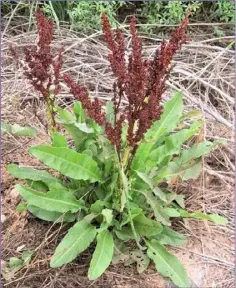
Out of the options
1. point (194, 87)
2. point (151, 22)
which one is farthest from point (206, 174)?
point (151, 22)

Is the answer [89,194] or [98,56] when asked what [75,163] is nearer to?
[89,194]

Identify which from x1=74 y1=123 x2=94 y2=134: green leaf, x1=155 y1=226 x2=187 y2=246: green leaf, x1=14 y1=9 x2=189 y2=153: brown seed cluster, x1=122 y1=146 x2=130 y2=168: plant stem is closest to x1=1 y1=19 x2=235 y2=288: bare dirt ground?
x1=155 y1=226 x2=187 y2=246: green leaf

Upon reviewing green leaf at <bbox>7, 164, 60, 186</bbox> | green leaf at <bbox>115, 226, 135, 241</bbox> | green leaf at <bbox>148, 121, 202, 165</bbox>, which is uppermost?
green leaf at <bbox>148, 121, 202, 165</bbox>

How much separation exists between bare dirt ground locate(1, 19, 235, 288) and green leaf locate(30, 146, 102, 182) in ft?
0.92

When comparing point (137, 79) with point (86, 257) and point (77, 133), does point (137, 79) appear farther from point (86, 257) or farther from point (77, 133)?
point (86, 257)

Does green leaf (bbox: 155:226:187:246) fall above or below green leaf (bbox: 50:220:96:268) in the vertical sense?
below

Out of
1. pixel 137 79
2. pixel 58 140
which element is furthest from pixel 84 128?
pixel 137 79

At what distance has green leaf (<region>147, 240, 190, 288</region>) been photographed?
249 centimetres

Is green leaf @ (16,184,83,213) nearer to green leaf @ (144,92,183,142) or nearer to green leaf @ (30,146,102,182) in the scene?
green leaf @ (30,146,102,182)

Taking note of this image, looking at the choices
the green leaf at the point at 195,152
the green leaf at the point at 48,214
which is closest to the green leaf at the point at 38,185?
the green leaf at the point at 48,214

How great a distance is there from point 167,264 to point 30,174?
78 centimetres

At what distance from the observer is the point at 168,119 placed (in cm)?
292

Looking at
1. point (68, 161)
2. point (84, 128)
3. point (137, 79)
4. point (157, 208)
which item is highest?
point (137, 79)

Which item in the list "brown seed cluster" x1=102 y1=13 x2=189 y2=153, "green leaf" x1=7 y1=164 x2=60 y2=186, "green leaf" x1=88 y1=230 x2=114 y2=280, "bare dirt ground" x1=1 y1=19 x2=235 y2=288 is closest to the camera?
"brown seed cluster" x1=102 y1=13 x2=189 y2=153
